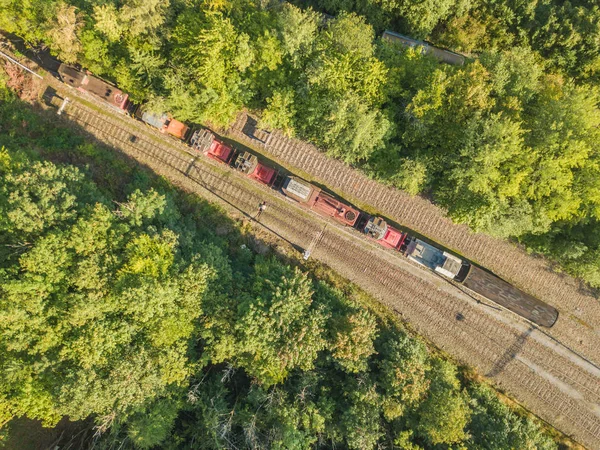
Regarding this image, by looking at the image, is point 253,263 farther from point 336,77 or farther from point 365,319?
point 336,77

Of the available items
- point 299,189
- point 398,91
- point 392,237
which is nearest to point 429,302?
point 392,237

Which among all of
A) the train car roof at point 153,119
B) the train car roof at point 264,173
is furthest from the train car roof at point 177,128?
the train car roof at point 264,173

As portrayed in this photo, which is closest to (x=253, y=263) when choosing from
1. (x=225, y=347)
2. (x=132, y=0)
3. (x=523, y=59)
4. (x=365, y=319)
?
(x=225, y=347)

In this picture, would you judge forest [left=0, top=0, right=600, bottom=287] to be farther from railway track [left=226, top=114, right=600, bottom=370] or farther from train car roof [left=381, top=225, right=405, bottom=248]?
train car roof [left=381, top=225, right=405, bottom=248]

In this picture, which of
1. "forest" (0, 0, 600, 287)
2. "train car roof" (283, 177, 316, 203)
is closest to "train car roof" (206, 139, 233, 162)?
"forest" (0, 0, 600, 287)

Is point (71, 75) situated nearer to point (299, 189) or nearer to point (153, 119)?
point (153, 119)

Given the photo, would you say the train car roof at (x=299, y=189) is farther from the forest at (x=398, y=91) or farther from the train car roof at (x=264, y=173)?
the forest at (x=398, y=91)
